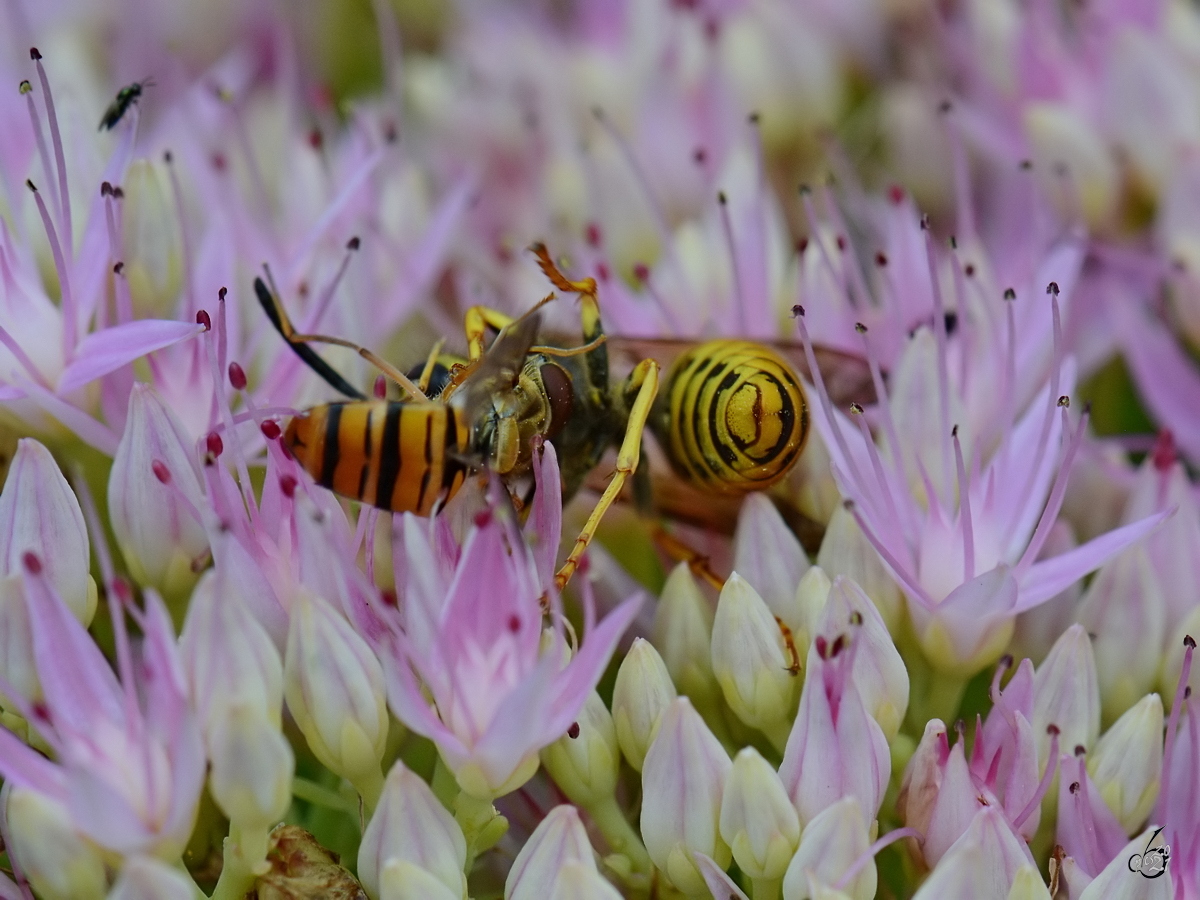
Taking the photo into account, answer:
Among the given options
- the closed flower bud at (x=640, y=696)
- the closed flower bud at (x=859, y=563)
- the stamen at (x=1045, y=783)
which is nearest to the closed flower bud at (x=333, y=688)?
the closed flower bud at (x=640, y=696)

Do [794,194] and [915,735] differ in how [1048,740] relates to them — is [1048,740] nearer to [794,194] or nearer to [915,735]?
[915,735]

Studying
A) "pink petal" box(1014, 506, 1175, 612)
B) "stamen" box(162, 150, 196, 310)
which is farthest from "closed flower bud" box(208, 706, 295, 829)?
"pink petal" box(1014, 506, 1175, 612)

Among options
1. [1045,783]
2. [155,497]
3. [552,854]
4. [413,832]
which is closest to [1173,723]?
[1045,783]

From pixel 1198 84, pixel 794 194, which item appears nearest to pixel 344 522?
pixel 794 194

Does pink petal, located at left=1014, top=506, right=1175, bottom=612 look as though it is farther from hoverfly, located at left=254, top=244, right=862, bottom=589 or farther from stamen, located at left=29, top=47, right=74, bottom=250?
stamen, located at left=29, top=47, right=74, bottom=250
